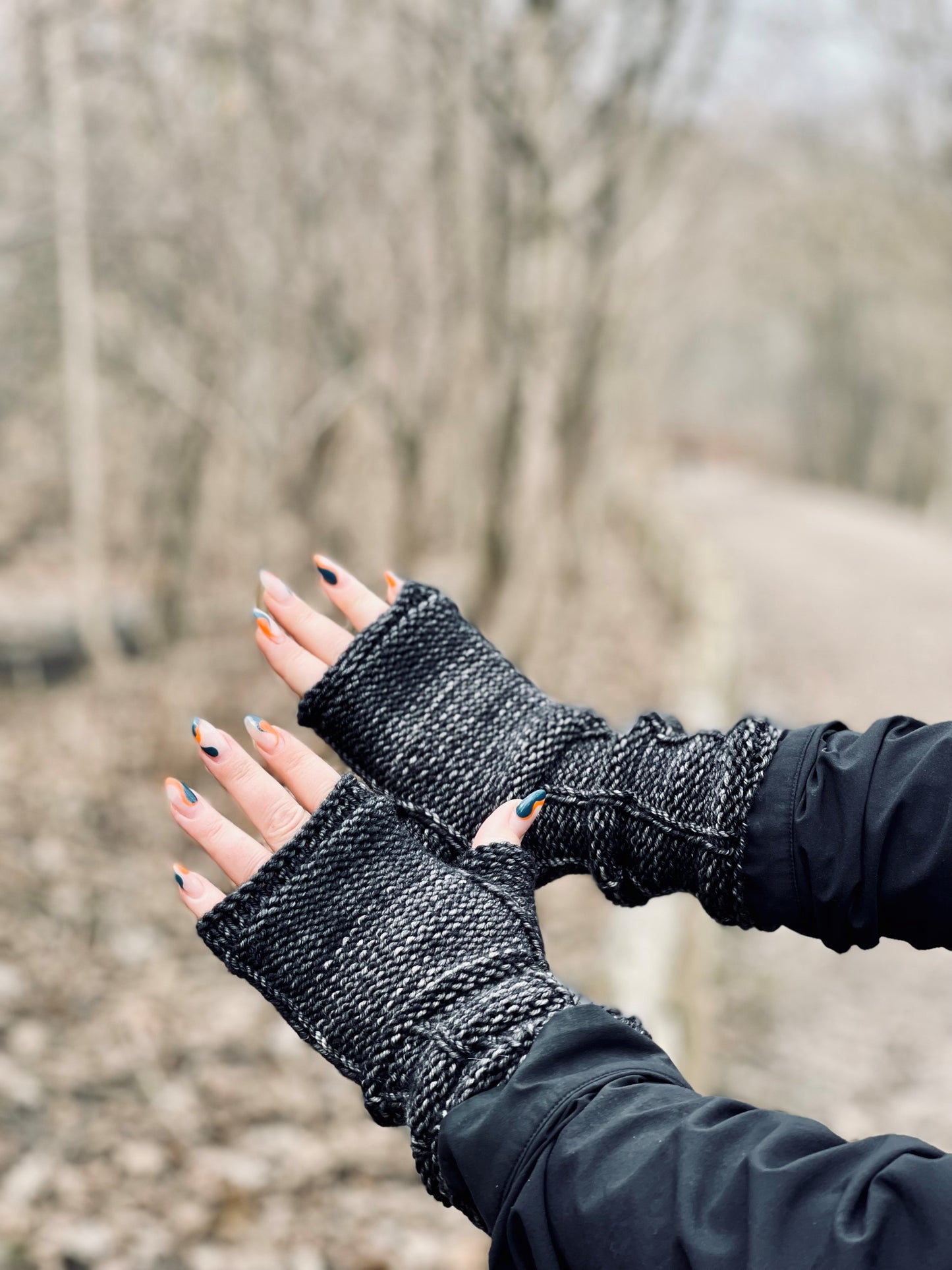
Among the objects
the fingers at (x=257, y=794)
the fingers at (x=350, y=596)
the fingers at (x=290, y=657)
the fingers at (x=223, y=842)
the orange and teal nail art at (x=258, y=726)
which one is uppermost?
the fingers at (x=350, y=596)

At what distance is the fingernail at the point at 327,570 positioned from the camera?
67.3 inches

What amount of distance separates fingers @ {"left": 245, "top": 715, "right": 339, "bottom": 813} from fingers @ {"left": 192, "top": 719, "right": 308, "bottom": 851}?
21mm

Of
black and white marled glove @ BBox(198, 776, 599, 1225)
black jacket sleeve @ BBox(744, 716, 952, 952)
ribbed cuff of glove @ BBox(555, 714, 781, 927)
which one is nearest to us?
black and white marled glove @ BBox(198, 776, 599, 1225)

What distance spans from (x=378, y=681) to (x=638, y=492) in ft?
56.8

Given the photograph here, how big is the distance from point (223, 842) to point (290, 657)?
1.21 ft

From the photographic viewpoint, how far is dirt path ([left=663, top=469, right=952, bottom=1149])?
4.58 meters

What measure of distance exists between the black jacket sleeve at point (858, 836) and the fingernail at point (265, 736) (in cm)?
61

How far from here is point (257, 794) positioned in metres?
1.40

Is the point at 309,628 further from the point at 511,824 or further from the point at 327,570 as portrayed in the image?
the point at 511,824

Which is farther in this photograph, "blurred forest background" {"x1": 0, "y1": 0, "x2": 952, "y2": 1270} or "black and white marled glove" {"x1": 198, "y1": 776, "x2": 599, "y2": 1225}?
"blurred forest background" {"x1": 0, "y1": 0, "x2": 952, "y2": 1270}

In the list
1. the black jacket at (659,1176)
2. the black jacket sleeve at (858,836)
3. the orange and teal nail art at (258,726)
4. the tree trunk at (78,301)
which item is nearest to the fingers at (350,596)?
the orange and teal nail art at (258,726)

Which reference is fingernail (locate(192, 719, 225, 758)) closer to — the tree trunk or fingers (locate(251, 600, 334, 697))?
fingers (locate(251, 600, 334, 697))

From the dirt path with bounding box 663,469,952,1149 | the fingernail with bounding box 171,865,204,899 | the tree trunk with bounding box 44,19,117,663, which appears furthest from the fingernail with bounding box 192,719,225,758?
the tree trunk with bounding box 44,19,117,663

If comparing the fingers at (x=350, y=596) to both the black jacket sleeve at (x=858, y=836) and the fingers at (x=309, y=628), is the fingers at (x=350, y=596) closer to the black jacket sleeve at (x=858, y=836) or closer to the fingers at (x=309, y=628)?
the fingers at (x=309, y=628)
